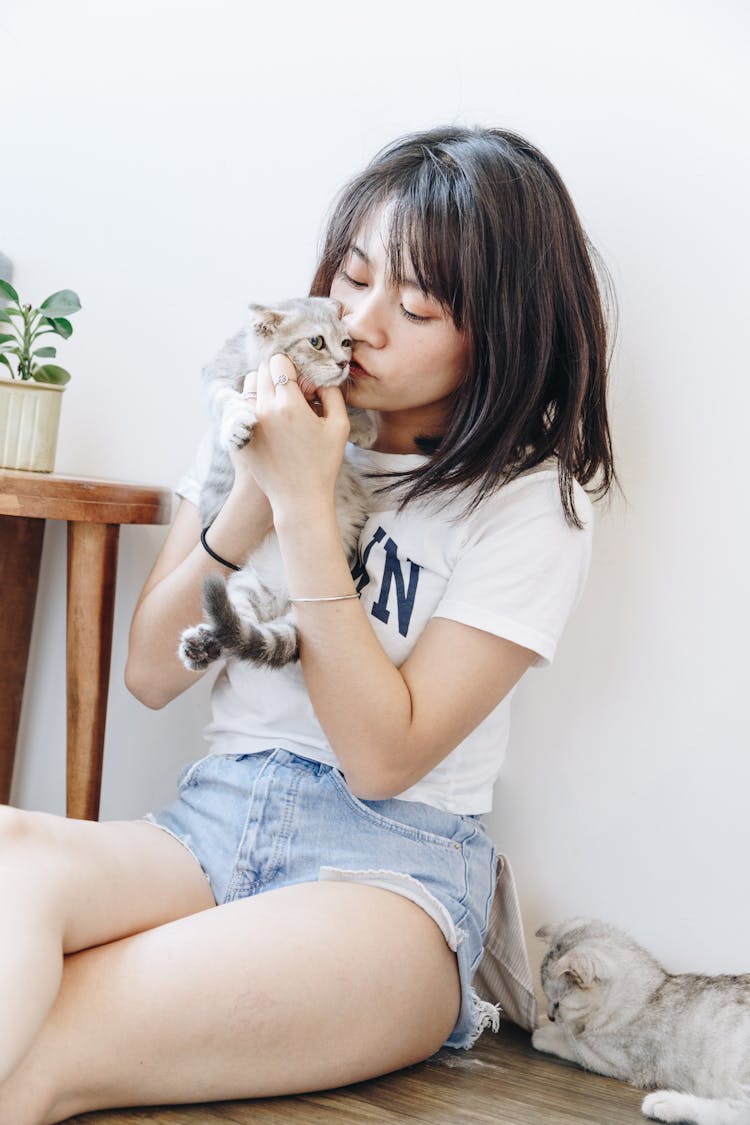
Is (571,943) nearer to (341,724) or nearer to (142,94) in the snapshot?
(341,724)

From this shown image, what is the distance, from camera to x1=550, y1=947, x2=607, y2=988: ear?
4.02 ft

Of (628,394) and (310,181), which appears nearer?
(628,394)

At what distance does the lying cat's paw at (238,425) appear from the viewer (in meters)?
1.15

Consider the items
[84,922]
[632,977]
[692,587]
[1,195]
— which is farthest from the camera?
[1,195]

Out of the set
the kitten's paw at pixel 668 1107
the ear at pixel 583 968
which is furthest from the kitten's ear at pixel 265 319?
the kitten's paw at pixel 668 1107

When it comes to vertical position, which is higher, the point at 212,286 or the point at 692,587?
the point at 212,286

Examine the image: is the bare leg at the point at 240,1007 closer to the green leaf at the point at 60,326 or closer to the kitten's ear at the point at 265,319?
the kitten's ear at the point at 265,319

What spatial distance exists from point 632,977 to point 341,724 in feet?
1.52

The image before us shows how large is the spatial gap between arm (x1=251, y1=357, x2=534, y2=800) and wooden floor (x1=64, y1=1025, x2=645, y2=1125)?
29 cm

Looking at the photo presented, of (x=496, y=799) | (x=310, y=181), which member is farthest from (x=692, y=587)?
(x=310, y=181)

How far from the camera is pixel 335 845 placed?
1.16 meters

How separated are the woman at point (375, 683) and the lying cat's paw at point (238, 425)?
0.02m

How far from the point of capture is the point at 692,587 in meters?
1.35

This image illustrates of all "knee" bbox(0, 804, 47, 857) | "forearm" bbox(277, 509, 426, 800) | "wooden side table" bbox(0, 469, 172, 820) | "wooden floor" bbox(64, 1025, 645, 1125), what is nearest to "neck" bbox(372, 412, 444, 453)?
→ "forearm" bbox(277, 509, 426, 800)
